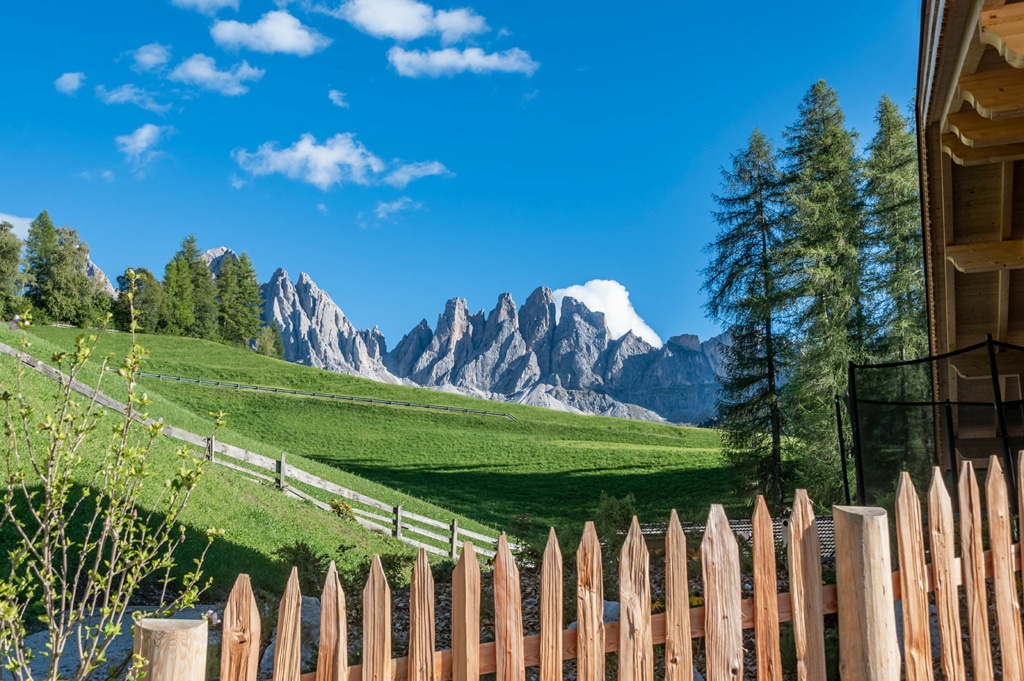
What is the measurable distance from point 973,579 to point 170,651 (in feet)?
8.82

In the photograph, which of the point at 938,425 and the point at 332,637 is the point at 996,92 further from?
the point at 938,425

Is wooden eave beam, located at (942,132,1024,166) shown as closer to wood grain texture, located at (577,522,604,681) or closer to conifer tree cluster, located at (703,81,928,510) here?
wood grain texture, located at (577,522,604,681)

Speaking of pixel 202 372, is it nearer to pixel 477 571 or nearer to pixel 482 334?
pixel 477 571

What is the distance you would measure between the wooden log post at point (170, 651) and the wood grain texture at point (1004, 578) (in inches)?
108

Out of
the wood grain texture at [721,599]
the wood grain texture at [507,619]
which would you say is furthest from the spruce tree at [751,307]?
the wood grain texture at [507,619]

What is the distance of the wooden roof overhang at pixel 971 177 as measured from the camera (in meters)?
3.41

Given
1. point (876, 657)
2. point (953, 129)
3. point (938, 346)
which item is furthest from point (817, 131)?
point (876, 657)

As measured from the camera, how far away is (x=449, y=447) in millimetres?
26250

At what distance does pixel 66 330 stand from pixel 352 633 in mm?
43866

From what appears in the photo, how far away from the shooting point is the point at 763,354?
16438 millimetres

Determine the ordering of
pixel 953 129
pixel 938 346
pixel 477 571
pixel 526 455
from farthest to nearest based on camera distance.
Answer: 1. pixel 526 455
2. pixel 938 346
3. pixel 953 129
4. pixel 477 571

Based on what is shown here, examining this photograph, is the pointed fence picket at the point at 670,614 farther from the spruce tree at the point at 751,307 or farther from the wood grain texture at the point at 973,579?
the spruce tree at the point at 751,307

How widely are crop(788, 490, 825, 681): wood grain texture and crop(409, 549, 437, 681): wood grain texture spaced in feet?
3.61

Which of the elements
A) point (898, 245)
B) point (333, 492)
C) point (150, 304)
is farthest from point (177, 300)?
point (898, 245)
